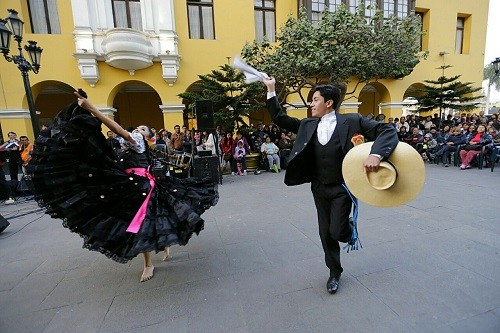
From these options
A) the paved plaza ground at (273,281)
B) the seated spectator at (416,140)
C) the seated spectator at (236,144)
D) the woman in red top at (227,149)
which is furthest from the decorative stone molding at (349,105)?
the paved plaza ground at (273,281)

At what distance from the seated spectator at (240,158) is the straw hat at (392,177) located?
741 cm

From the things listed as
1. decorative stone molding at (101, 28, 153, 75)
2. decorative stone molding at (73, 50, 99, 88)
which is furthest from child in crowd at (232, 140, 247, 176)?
decorative stone molding at (73, 50, 99, 88)

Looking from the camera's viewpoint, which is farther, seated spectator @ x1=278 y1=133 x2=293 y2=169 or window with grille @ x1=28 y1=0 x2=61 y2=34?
window with grille @ x1=28 y1=0 x2=61 y2=34

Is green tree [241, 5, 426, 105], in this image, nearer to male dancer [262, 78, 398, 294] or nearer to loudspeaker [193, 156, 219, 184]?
loudspeaker [193, 156, 219, 184]

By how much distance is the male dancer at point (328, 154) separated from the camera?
228cm

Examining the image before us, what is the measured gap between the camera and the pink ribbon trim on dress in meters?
2.55

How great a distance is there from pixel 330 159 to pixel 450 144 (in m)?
9.59

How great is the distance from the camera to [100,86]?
11.9m

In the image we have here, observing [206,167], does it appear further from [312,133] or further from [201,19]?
[201,19]

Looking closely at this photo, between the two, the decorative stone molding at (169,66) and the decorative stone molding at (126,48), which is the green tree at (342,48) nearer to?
the decorative stone molding at (169,66)

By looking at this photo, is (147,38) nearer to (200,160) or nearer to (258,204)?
(200,160)

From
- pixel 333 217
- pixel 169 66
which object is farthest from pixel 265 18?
pixel 333 217

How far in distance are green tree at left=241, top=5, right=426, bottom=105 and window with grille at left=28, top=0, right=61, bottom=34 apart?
961cm

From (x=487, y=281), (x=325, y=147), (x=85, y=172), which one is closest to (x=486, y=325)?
(x=487, y=281)
